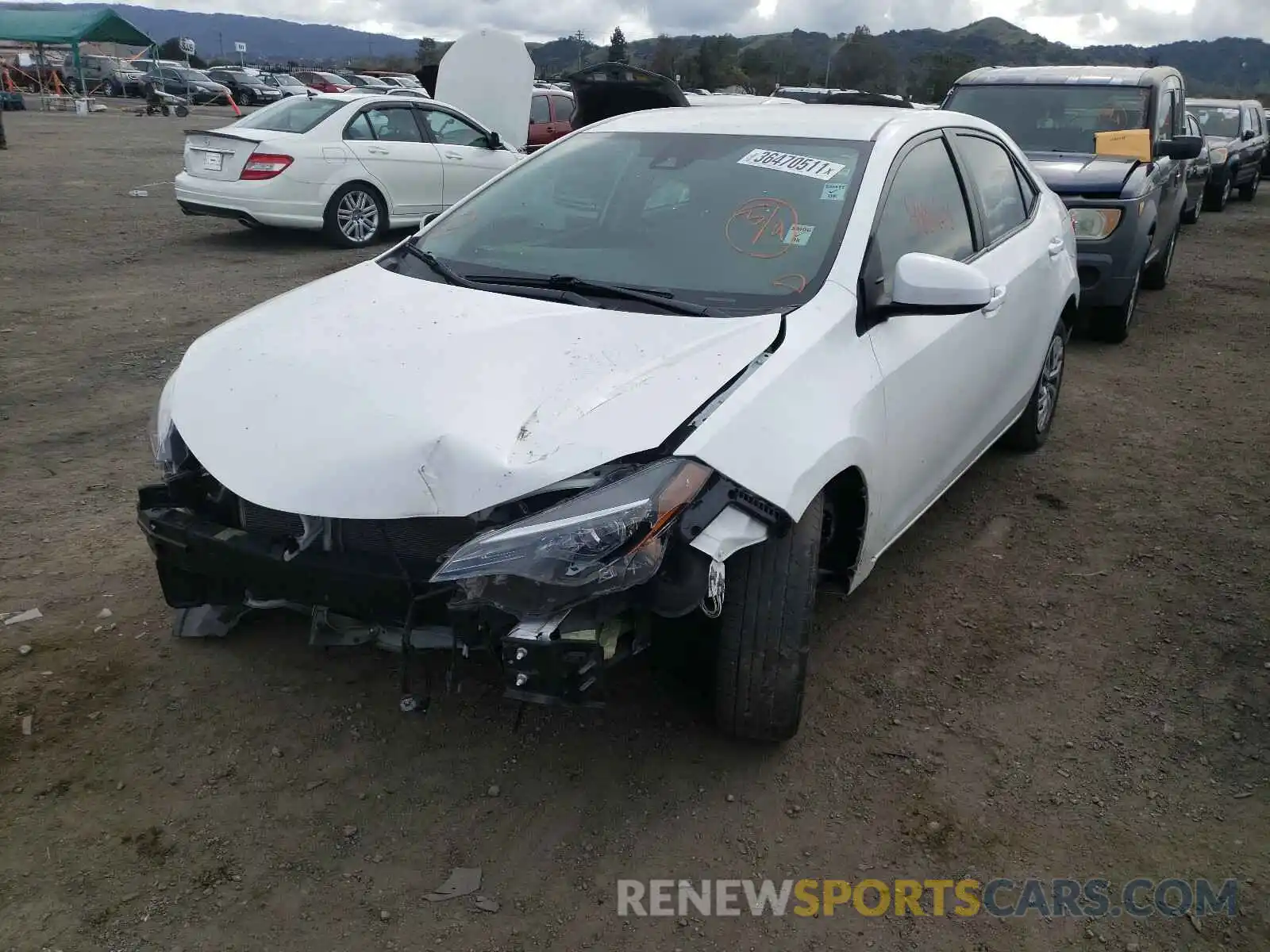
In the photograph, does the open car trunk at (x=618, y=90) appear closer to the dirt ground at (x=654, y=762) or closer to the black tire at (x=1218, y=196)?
the dirt ground at (x=654, y=762)

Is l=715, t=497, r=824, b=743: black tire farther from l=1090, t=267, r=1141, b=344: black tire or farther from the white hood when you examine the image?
the white hood

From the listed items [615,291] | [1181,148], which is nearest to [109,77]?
[1181,148]

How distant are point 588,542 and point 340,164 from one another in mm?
8797

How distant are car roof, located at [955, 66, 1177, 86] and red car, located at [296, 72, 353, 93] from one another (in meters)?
30.8

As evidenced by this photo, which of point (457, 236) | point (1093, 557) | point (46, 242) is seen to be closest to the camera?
point (457, 236)

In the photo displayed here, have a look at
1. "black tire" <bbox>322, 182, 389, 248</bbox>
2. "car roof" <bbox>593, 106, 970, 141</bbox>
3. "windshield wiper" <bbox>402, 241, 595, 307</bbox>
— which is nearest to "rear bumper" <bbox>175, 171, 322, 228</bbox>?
"black tire" <bbox>322, 182, 389, 248</bbox>

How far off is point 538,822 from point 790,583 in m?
0.89

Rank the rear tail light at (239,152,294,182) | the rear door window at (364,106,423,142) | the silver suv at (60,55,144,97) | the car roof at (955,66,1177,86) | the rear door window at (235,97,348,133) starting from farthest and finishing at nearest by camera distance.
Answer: the silver suv at (60,55,144,97), the rear door window at (364,106,423,142), the rear door window at (235,97,348,133), the rear tail light at (239,152,294,182), the car roof at (955,66,1177,86)

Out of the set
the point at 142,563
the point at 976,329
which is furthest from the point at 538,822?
the point at 976,329

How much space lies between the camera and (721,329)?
2748 millimetres

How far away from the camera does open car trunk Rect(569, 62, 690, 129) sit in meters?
5.39

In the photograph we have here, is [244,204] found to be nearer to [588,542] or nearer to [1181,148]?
[1181,148]

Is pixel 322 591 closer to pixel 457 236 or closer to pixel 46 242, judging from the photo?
pixel 457 236

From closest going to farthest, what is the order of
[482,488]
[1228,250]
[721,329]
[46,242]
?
1. [482,488]
2. [721,329]
3. [46,242]
4. [1228,250]
